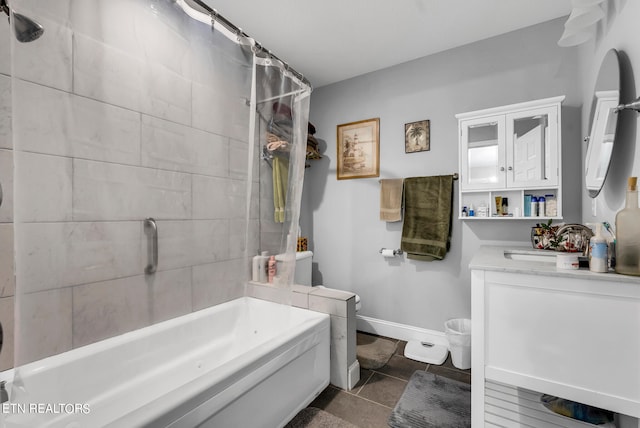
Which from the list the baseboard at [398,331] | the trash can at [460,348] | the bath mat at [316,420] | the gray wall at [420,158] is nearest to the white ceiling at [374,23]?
the gray wall at [420,158]

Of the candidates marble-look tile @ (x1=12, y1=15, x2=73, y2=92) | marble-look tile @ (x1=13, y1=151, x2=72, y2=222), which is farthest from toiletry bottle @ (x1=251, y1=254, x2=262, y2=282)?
marble-look tile @ (x1=12, y1=15, x2=73, y2=92)

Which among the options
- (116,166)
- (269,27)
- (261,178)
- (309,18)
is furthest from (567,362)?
(269,27)

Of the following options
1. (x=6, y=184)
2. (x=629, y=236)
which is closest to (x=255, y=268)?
(x=6, y=184)

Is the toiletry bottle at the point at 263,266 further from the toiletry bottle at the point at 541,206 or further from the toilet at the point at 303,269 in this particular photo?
the toiletry bottle at the point at 541,206

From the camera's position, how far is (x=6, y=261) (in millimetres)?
1158

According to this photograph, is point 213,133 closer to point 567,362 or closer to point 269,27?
point 269,27

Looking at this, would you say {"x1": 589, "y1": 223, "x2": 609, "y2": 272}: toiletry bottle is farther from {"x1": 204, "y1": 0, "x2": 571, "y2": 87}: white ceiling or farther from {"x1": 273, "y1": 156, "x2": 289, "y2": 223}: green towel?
{"x1": 204, "y1": 0, "x2": 571, "y2": 87}: white ceiling

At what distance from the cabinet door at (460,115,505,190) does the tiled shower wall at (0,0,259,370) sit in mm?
1647

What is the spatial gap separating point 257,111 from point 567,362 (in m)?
1.95

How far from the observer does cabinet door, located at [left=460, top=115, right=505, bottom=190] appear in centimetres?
206

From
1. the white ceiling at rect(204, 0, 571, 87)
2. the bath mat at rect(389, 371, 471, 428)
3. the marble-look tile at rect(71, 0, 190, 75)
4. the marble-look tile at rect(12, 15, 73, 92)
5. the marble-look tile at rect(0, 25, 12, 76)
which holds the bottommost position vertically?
the bath mat at rect(389, 371, 471, 428)

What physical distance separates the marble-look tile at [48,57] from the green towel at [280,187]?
1.07 m

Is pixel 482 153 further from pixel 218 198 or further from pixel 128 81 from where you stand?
pixel 128 81

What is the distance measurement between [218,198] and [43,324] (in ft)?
3.15
